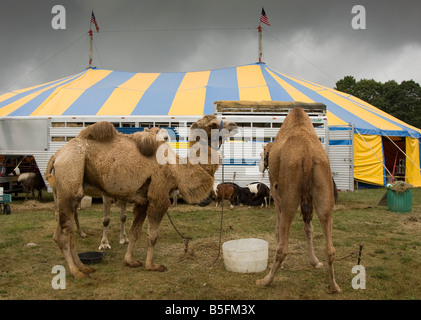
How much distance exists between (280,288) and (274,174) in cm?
150

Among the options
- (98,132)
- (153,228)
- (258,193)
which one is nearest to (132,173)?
(98,132)

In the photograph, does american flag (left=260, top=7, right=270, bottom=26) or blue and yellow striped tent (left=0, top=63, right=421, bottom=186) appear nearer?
blue and yellow striped tent (left=0, top=63, right=421, bottom=186)

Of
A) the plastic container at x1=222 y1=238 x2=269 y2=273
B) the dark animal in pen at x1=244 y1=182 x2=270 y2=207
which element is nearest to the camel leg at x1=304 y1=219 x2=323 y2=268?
the plastic container at x1=222 y1=238 x2=269 y2=273

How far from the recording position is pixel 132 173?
5.11 metres

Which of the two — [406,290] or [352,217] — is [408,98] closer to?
[352,217]

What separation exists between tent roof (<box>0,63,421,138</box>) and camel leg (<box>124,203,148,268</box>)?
1099cm

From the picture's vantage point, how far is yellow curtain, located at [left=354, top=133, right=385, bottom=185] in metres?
17.0

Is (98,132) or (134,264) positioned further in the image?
(134,264)

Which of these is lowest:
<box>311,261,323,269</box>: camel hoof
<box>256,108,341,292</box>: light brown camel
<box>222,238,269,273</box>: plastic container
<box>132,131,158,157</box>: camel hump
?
<box>311,261,323,269</box>: camel hoof

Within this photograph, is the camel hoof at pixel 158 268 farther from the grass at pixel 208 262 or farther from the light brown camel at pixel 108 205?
the light brown camel at pixel 108 205

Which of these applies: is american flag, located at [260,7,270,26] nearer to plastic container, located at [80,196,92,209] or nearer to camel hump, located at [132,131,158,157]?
plastic container, located at [80,196,92,209]

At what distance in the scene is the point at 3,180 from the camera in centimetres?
1248

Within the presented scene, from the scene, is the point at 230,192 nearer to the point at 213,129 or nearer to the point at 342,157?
the point at 342,157

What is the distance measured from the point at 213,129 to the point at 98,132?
1.73 meters
